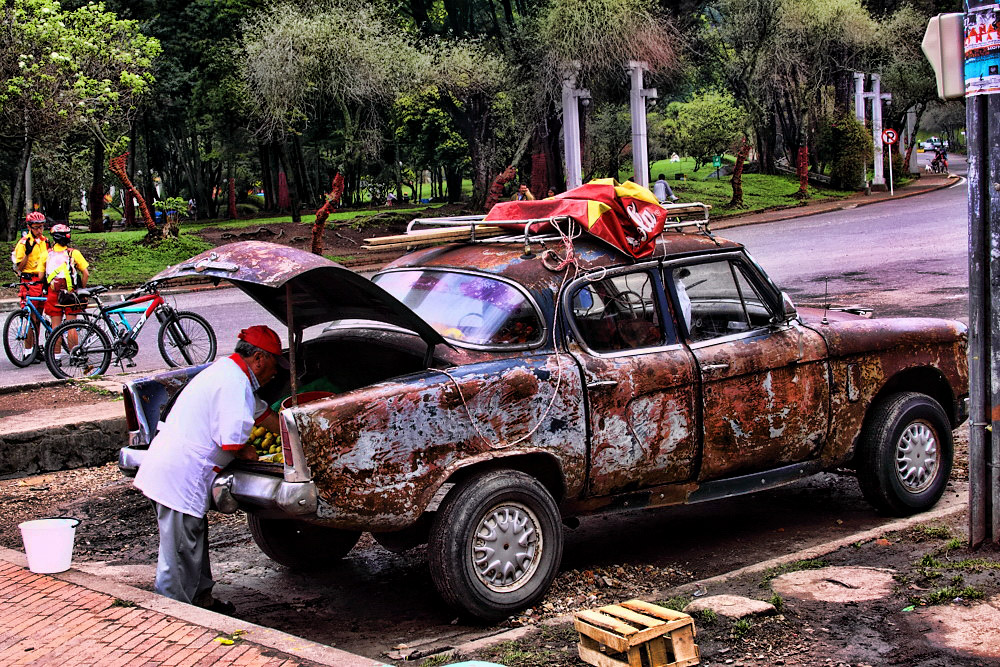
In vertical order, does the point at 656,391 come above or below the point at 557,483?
above

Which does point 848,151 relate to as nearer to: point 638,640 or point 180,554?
point 180,554

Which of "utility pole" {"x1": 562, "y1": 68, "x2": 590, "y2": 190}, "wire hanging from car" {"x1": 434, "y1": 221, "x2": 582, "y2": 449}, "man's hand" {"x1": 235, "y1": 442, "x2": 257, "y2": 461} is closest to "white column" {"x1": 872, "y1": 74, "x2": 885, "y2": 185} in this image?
"utility pole" {"x1": 562, "y1": 68, "x2": 590, "y2": 190}

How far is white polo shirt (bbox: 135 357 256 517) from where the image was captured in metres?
5.42

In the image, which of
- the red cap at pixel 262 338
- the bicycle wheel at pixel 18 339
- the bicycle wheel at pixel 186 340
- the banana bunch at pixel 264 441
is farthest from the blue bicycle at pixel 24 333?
the red cap at pixel 262 338

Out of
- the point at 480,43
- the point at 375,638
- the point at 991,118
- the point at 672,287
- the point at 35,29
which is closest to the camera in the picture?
the point at 375,638

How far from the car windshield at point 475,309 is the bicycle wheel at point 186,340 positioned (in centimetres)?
754

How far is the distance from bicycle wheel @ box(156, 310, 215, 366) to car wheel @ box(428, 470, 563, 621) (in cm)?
846

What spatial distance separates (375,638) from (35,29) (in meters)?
20.7

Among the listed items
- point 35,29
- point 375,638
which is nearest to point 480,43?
point 35,29

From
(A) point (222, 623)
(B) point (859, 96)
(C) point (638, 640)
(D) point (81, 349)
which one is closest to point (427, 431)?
(A) point (222, 623)

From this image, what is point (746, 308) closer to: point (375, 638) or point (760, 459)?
point (760, 459)

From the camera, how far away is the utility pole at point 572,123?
32875 mm

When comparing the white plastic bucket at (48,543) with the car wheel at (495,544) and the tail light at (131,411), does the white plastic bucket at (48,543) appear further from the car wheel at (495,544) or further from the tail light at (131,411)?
the car wheel at (495,544)

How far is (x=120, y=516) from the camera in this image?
7.57 m
